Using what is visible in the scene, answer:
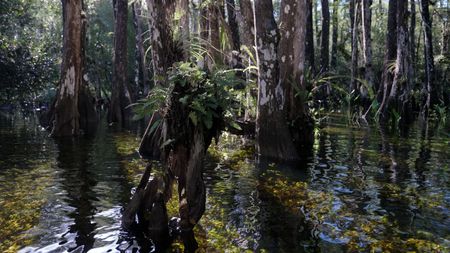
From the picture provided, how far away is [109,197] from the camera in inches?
274

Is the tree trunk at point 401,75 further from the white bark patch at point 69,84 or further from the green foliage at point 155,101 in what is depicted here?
the green foliage at point 155,101

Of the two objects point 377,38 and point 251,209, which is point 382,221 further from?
point 377,38

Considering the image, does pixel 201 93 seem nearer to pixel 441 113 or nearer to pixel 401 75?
pixel 401 75

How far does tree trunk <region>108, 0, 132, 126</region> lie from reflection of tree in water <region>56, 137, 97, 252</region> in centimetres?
778

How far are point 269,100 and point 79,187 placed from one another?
4.54 m

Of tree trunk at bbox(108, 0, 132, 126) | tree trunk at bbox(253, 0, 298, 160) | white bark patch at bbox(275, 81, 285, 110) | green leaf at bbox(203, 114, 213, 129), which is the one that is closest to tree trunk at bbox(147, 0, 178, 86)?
green leaf at bbox(203, 114, 213, 129)

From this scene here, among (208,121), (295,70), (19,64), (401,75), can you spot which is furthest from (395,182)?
(19,64)

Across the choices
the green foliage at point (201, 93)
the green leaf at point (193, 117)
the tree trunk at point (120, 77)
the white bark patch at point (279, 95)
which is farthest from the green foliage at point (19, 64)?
the green leaf at point (193, 117)

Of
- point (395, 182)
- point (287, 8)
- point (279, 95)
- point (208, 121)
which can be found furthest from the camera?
point (287, 8)

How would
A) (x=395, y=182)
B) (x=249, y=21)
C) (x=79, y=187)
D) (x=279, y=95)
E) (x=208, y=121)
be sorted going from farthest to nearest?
(x=249, y=21)
(x=279, y=95)
(x=395, y=182)
(x=79, y=187)
(x=208, y=121)

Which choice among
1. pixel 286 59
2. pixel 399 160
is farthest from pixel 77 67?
pixel 399 160

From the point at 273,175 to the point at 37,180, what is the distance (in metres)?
4.42

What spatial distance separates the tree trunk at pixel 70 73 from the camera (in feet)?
49.5

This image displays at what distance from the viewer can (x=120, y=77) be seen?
21.5 m
